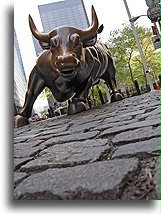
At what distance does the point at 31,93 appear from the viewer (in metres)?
5.05

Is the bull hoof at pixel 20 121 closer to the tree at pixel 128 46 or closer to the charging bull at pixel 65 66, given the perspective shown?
the charging bull at pixel 65 66

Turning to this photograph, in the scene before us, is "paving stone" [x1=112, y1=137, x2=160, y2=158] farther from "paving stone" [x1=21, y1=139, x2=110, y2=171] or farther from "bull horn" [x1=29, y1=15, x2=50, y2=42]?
"bull horn" [x1=29, y1=15, x2=50, y2=42]

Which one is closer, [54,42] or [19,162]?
[19,162]

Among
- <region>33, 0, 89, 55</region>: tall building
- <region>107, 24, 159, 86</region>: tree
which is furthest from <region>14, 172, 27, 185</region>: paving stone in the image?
<region>33, 0, 89, 55</region>: tall building

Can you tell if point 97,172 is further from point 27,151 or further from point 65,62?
point 65,62

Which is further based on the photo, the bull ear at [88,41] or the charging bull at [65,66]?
the bull ear at [88,41]

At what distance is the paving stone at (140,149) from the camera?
1.17 m

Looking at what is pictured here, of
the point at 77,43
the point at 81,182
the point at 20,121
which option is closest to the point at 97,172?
the point at 81,182

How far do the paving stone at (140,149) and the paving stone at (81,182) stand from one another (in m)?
0.10

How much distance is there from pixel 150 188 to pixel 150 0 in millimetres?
11189

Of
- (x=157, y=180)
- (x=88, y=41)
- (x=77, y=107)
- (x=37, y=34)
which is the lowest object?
(x=157, y=180)

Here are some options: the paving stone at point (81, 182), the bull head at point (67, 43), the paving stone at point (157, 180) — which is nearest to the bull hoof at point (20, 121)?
the bull head at point (67, 43)

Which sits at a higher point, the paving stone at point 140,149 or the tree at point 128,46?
the tree at point 128,46

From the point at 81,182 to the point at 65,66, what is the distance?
2921mm
